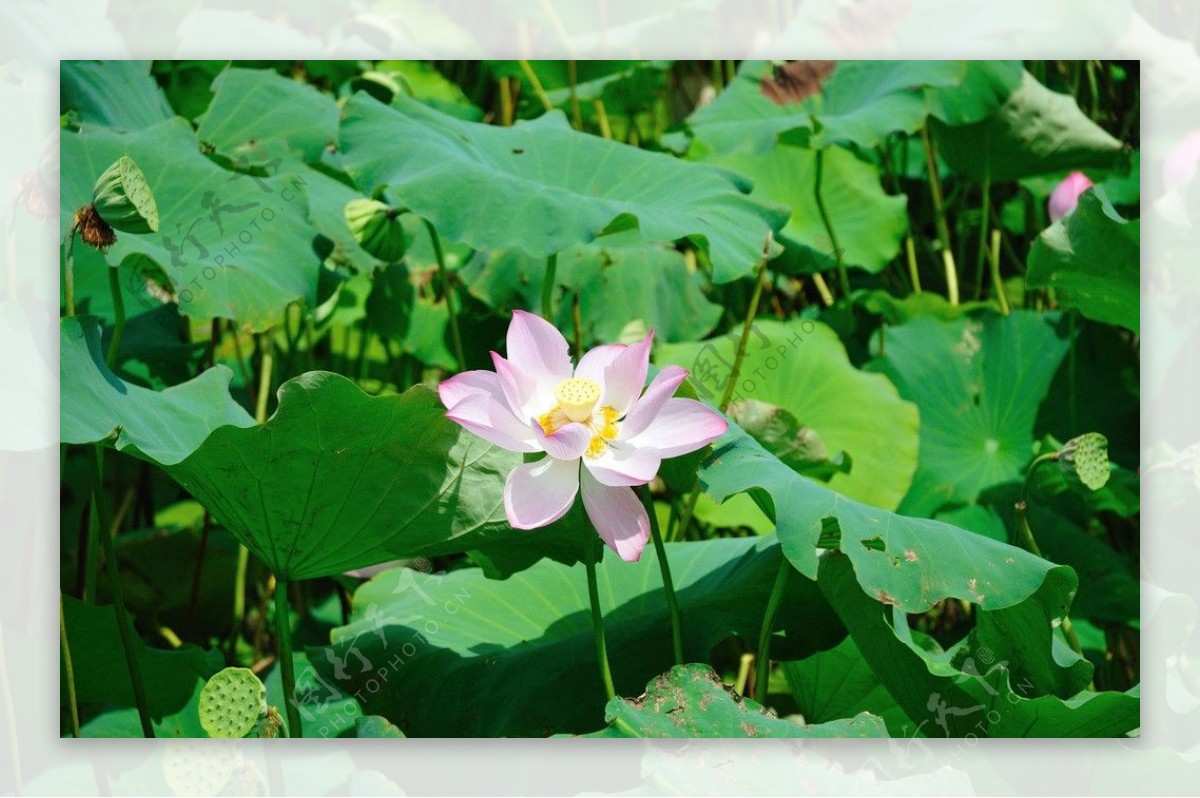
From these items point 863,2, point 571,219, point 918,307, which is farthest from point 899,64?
point 571,219

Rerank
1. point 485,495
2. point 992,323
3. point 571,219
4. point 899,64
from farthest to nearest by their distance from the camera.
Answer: point 992,323
point 899,64
point 571,219
point 485,495

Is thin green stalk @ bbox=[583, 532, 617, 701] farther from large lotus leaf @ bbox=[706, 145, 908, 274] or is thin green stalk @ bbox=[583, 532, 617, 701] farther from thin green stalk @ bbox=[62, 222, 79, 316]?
large lotus leaf @ bbox=[706, 145, 908, 274]

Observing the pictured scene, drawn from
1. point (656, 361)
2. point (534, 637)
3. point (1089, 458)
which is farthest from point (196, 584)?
point (1089, 458)

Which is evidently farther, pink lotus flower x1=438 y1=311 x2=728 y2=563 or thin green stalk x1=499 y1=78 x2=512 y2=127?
thin green stalk x1=499 y1=78 x2=512 y2=127

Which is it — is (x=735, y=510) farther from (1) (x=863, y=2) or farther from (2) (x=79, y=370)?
(2) (x=79, y=370)

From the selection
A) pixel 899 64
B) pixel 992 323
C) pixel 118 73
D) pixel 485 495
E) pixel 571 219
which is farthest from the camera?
pixel 992 323

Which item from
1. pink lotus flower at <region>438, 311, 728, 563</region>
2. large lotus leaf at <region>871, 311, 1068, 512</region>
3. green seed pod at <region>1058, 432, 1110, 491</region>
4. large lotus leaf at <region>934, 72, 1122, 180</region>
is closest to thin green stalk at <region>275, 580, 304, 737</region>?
pink lotus flower at <region>438, 311, 728, 563</region>

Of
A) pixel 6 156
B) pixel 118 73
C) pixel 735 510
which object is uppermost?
pixel 118 73
